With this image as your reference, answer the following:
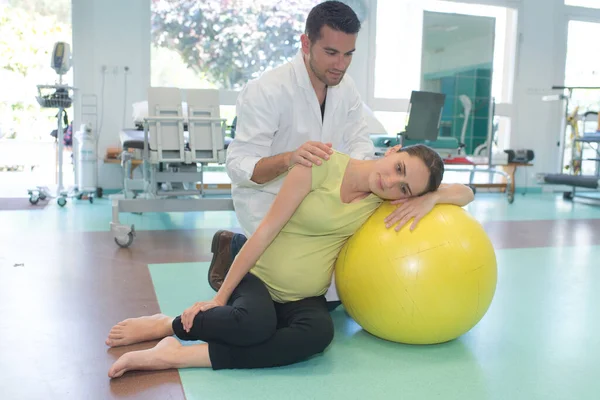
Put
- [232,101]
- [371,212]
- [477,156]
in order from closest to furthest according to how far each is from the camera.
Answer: [371,212]
[232,101]
[477,156]

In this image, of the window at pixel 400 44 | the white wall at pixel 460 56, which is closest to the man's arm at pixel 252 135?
the window at pixel 400 44

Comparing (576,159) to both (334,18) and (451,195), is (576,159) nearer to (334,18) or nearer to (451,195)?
(451,195)

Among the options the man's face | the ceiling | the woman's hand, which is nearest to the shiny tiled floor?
the woman's hand

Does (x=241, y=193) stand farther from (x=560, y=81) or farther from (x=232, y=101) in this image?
(x=560, y=81)

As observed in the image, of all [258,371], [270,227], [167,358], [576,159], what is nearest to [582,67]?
[576,159]

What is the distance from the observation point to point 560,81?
7992 millimetres

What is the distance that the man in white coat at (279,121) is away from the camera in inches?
78.2

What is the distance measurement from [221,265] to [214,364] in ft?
2.13

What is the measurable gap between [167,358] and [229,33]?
215 inches

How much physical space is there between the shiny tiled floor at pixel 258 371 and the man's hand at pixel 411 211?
1.42 feet

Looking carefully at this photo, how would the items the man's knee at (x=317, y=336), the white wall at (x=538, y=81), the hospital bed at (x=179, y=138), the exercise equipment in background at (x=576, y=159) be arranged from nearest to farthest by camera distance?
the man's knee at (x=317, y=336) < the hospital bed at (x=179, y=138) < the exercise equipment in background at (x=576, y=159) < the white wall at (x=538, y=81)

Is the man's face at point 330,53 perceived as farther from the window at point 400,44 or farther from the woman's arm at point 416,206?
the window at point 400,44

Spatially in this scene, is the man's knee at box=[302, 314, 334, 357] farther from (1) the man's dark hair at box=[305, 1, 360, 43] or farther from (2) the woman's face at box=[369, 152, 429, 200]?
(1) the man's dark hair at box=[305, 1, 360, 43]

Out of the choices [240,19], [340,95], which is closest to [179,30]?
[240,19]
